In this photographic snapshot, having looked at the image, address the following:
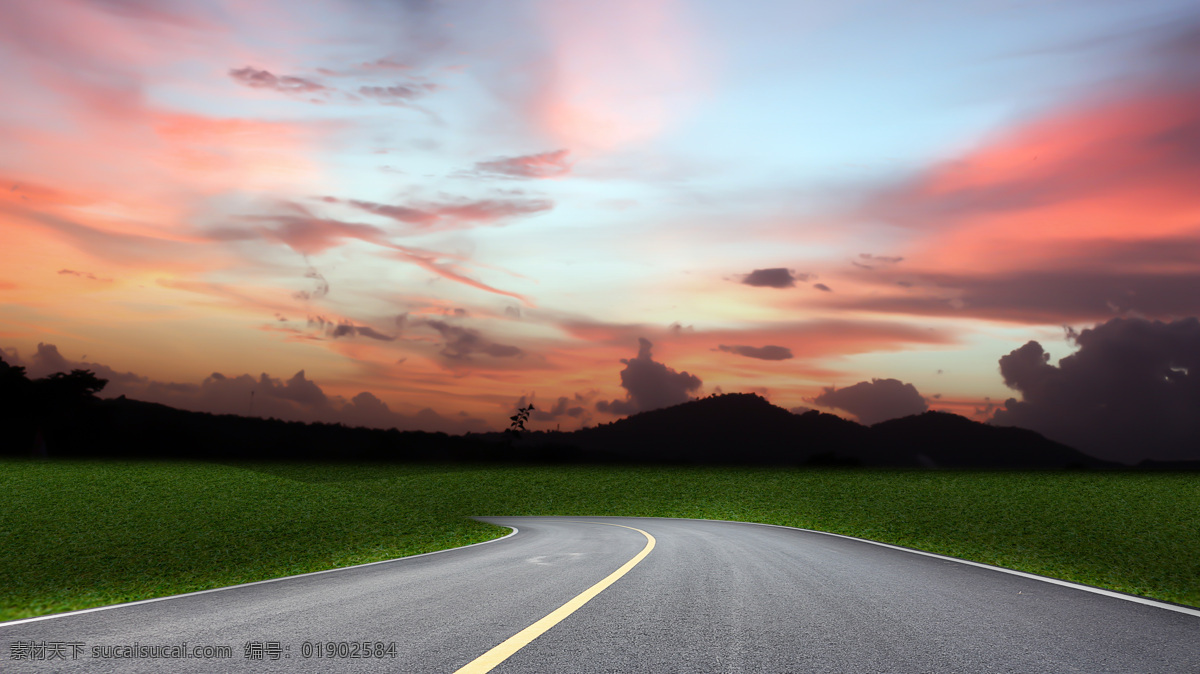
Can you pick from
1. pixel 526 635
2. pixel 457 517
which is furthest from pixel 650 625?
pixel 457 517

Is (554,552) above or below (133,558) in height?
above

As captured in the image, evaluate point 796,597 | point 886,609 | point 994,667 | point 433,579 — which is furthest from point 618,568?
point 994,667

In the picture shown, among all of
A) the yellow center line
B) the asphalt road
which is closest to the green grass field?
the asphalt road

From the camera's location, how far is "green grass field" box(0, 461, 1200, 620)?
56.1ft

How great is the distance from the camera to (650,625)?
22.9 ft

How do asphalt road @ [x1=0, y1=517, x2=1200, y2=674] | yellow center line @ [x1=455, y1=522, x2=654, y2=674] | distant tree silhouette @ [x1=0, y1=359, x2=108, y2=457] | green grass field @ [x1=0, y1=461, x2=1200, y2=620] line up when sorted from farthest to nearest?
distant tree silhouette @ [x1=0, y1=359, x2=108, y2=457], green grass field @ [x1=0, y1=461, x2=1200, y2=620], asphalt road @ [x1=0, y1=517, x2=1200, y2=674], yellow center line @ [x1=455, y1=522, x2=654, y2=674]

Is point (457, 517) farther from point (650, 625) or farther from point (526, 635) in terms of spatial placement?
point (526, 635)

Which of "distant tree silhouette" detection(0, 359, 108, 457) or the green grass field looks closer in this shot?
the green grass field

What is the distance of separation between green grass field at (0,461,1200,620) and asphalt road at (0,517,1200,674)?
3556 mm

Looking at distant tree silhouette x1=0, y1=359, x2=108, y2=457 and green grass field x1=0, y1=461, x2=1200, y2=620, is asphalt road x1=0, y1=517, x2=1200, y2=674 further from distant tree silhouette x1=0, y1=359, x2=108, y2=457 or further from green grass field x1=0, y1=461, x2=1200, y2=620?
distant tree silhouette x1=0, y1=359, x2=108, y2=457

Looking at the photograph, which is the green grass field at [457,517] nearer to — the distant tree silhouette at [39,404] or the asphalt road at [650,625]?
the asphalt road at [650,625]

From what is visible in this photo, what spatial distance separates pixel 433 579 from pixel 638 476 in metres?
70.8

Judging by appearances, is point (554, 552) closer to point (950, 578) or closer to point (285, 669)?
point (950, 578)

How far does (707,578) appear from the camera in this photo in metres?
11.0
